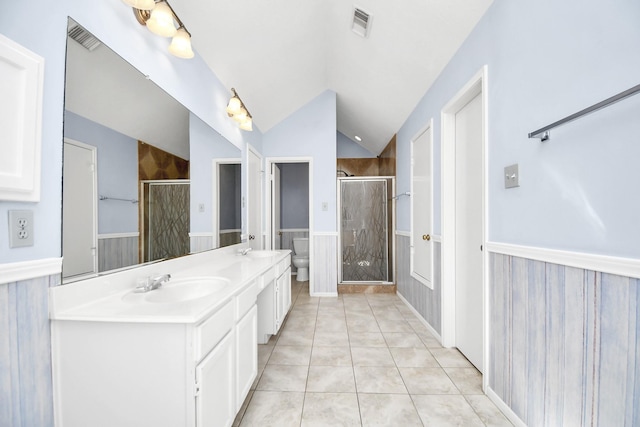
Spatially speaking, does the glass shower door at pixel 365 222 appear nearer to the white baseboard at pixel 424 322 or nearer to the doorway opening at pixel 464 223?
the white baseboard at pixel 424 322

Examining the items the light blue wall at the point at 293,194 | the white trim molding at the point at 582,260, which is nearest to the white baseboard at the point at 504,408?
the white trim molding at the point at 582,260

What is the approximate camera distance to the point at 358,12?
7.57 feet

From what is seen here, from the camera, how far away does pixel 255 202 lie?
11.1 ft

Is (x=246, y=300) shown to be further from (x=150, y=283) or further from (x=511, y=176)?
(x=511, y=176)

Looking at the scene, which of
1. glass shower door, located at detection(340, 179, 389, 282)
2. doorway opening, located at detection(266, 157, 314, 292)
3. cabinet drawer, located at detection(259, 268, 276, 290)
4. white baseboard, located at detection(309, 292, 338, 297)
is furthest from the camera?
doorway opening, located at detection(266, 157, 314, 292)

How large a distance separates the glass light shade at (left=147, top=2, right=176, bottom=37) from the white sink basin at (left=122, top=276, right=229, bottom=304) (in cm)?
127

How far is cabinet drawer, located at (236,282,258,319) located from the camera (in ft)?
4.57

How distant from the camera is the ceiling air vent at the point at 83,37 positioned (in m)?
1.02

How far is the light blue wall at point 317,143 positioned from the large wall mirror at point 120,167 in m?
1.95

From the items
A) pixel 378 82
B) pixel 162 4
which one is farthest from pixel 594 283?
pixel 378 82

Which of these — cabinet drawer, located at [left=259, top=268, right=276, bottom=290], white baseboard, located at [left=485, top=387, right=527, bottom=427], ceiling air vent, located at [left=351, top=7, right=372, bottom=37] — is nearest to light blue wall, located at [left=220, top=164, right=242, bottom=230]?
cabinet drawer, located at [left=259, top=268, right=276, bottom=290]

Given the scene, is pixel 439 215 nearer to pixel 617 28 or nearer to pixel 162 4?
pixel 617 28

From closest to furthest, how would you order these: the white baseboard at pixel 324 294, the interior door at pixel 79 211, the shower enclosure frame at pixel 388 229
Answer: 1. the interior door at pixel 79 211
2. the white baseboard at pixel 324 294
3. the shower enclosure frame at pixel 388 229

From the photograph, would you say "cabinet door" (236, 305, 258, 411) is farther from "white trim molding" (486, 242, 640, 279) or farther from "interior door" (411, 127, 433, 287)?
"interior door" (411, 127, 433, 287)
